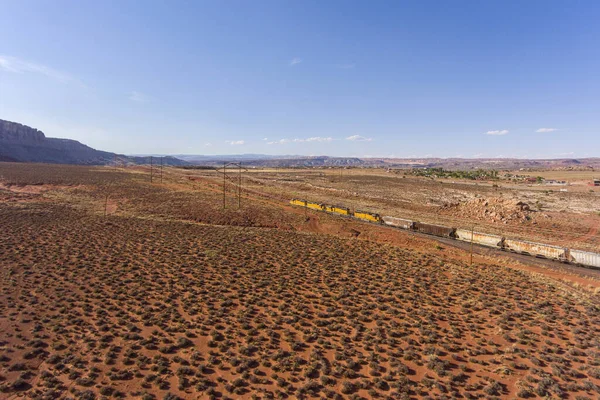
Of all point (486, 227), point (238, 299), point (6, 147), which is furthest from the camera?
point (6, 147)

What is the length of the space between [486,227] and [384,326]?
37426 mm

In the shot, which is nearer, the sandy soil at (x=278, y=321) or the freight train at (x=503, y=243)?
the sandy soil at (x=278, y=321)

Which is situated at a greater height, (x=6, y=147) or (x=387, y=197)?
(x=6, y=147)

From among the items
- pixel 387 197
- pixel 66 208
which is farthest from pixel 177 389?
pixel 387 197

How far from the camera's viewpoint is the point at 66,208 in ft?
146

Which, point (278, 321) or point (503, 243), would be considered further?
point (503, 243)

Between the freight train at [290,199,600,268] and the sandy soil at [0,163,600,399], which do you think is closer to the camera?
the sandy soil at [0,163,600,399]

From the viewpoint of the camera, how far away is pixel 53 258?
23.9 m

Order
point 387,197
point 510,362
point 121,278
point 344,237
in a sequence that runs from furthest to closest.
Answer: point 387,197 → point 344,237 → point 121,278 → point 510,362

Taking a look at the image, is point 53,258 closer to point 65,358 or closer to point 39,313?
point 39,313

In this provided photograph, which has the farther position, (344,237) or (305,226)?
(305,226)

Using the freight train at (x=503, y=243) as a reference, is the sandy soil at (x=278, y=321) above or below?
below

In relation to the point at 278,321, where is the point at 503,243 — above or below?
above

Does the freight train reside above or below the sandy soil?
above
